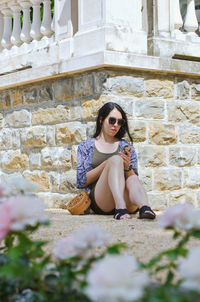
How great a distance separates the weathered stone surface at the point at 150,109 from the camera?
5.15m

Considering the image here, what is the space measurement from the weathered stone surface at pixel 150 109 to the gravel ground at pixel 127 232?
107cm

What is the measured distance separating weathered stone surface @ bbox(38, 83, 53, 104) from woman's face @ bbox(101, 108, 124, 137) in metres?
1.10

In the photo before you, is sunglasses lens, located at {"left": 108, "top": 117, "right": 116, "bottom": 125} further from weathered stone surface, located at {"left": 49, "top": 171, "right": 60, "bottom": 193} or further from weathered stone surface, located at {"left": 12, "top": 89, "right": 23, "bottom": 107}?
weathered stone surface, located at {"left": 12, "top": 89, "right": 23, "bottom": 107}

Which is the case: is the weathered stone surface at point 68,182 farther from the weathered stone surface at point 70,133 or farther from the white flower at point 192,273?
the white flower at point 192,273

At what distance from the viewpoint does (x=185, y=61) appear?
5426mm

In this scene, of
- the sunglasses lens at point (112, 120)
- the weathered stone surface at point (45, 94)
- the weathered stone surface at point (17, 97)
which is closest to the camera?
the sunglasses lens at point (112, 120)

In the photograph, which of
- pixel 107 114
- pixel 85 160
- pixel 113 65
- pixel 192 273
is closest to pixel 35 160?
pixel 85 160

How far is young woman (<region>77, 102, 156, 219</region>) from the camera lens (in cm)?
450

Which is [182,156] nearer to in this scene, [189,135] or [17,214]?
[189,135]

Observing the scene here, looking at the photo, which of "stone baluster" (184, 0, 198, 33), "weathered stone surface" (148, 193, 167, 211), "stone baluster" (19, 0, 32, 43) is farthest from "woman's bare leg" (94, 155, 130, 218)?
"stone baluster" (19, 0, 32, 43)

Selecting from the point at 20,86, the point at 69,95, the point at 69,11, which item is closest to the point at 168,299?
the point at 69,95

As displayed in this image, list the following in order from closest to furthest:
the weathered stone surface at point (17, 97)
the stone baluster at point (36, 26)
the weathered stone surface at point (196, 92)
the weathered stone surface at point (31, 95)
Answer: the weathered stone surface at point (196, 92)
the weathered stone surface at point (31, 95)
the stone baluster at point (36, 26)
the weathered stone surface at point (17, 97)

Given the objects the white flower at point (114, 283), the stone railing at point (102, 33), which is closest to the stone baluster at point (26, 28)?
the stone railing at point (102, 33)

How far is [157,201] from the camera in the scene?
17.1 ft
